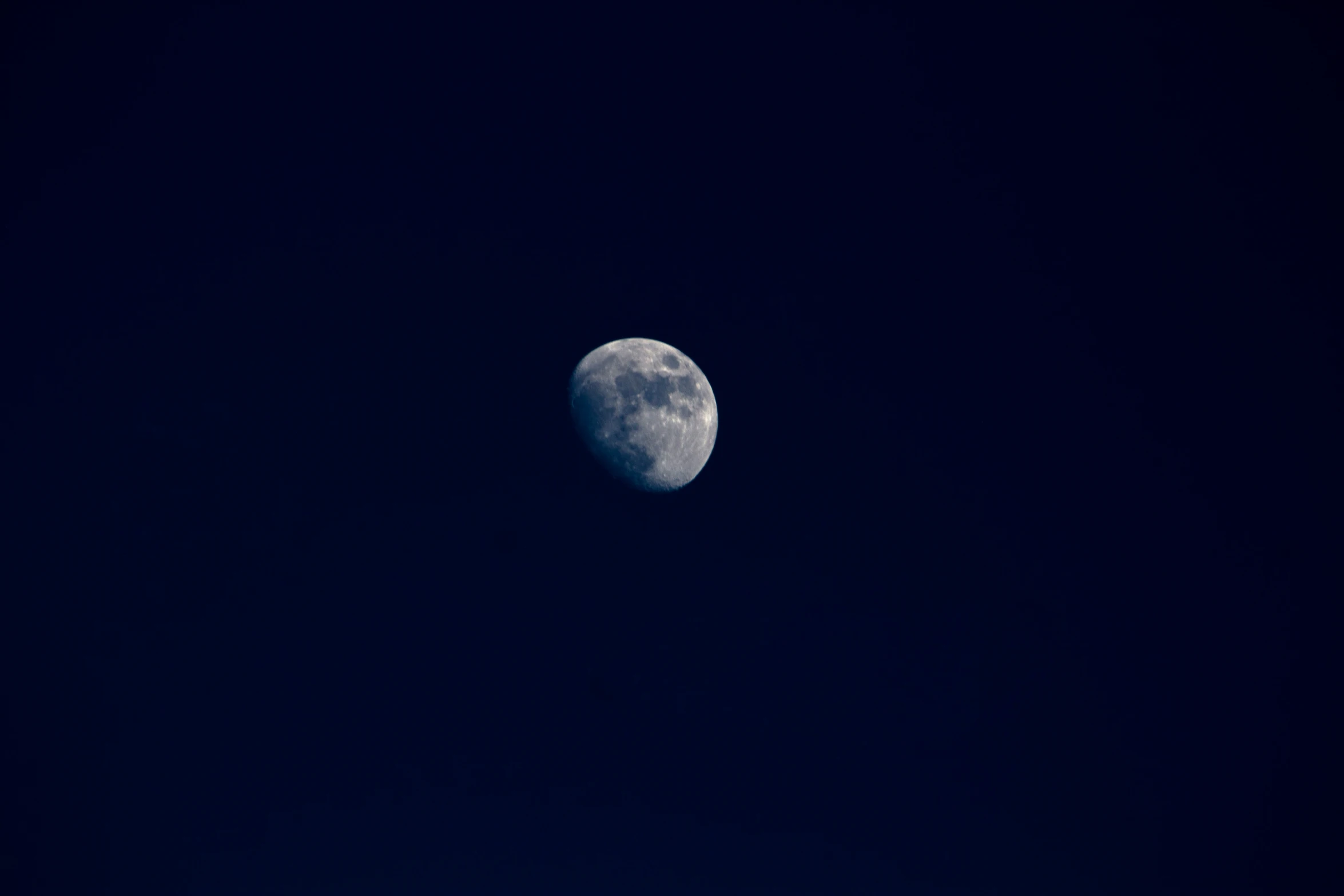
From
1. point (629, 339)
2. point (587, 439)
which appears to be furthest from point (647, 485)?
point (629, 339)

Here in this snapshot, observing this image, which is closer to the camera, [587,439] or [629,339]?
[587,439]

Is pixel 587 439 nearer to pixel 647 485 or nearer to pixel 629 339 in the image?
pixel 647 485

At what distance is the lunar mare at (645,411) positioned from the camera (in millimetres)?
12602

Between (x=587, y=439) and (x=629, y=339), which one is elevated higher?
(x=629, y=339)

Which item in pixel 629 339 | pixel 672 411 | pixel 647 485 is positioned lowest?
pixel 647 485

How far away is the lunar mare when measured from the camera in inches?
496

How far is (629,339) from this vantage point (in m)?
13.6

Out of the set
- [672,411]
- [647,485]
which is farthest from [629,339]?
[647,485]

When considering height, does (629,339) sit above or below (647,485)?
above

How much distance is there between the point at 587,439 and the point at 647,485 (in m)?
1.45

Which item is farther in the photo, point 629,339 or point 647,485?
point 629,339

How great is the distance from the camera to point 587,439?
42.0ft

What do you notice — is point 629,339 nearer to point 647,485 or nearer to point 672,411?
point 672,411

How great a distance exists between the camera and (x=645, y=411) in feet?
41.6
